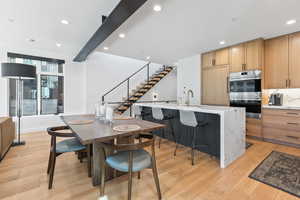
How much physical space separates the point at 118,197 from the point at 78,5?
2.99m

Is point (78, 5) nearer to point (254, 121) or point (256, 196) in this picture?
point (256, 196)

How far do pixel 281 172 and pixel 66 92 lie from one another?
19.2 feet

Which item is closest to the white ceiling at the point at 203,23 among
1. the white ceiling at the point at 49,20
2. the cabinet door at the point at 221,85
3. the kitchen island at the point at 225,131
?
the white ceiling at the point at 49,20

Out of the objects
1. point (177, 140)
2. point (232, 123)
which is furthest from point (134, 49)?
point (232, 123)

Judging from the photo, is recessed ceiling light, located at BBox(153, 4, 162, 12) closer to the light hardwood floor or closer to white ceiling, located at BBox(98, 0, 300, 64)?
white ceiling, located at BBox(98, 0, 300, 64)

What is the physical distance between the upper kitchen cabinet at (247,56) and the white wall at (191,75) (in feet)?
3.78

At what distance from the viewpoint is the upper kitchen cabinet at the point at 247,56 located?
11.5 feet

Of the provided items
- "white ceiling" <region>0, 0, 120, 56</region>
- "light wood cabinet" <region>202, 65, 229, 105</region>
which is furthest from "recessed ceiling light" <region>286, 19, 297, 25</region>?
"white ceiling" <region>0, 0, 120, 56</region>

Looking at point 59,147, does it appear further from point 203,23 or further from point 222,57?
point 222,57

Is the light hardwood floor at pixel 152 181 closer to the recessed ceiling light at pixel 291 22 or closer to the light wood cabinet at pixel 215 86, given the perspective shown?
the light wood cabinet at pixel 215 86

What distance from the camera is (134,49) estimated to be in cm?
449

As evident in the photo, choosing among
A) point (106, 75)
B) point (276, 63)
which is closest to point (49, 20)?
point (106, 75)

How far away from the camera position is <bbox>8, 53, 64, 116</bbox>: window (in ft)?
13.9

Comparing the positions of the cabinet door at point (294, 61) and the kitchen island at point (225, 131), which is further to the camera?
the cabinet door at point (294, 61)
